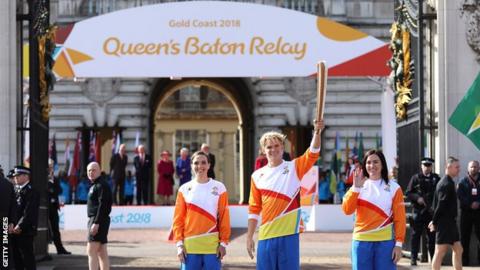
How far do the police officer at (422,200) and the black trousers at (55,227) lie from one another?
7006 mm

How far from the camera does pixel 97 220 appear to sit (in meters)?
16.7

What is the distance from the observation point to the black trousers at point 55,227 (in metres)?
22.1

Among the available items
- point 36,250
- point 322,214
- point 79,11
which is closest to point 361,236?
point 36,250

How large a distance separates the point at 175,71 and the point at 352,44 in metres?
4.33

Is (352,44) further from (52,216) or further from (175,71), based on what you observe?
(52,216)

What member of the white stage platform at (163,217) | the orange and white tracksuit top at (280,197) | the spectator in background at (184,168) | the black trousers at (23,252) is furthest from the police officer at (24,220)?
the spectator in background at (184,168)

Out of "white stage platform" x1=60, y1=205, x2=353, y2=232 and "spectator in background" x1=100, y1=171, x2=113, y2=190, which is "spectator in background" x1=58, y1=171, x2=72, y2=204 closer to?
"spectator in background" x1=100, y1=171, x2=113, y2=190

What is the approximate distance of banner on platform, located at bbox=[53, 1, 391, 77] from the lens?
24875mm

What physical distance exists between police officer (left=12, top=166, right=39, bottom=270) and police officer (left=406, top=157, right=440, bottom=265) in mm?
6274

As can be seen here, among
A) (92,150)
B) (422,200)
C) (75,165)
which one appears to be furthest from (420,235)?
(92,150)

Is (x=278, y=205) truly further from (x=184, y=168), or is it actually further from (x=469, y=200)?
(x=184, y=168)

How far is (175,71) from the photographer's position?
986 inches

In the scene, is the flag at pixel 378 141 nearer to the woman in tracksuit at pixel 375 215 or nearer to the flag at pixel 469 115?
the flag at pixel 469 115

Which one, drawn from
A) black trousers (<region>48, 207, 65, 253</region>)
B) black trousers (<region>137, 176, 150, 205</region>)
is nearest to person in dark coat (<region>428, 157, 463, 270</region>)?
black trousers (<region>48, 207, 65, 253</region>)
